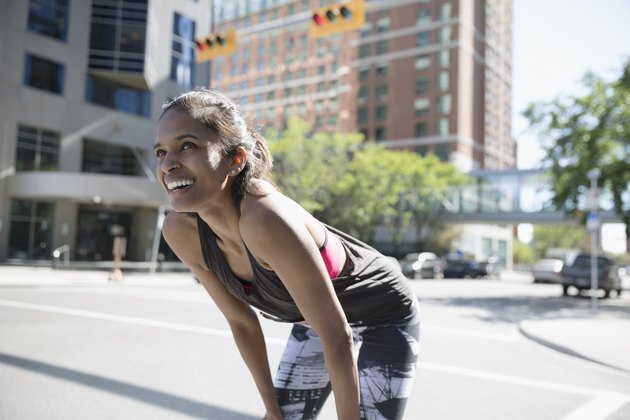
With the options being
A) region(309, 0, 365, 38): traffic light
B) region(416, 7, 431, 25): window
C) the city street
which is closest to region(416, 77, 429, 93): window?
region(416, 7, 431, 25): window

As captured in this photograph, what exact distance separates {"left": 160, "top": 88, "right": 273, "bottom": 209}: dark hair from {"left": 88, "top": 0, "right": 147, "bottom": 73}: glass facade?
3202 cm

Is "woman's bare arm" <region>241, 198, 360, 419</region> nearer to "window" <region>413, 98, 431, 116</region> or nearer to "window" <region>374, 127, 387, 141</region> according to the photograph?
"window" <region>413, 98, 431, 116</region>

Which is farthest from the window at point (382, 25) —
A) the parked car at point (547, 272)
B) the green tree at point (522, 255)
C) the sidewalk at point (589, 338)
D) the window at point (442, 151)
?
the sidewalk at point (589, 338)

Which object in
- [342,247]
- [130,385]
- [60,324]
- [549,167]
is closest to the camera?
[342,247]

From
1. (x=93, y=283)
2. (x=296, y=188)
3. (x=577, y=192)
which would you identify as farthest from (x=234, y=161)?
(x=296, y=188)

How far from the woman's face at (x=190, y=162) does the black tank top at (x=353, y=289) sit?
0.84 feet

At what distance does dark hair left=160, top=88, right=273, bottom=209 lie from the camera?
5.63ft

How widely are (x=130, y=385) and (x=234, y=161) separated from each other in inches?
150

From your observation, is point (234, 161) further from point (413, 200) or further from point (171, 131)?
point (413, 200)

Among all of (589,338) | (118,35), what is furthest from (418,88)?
(589,338)

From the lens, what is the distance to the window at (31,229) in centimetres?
2697

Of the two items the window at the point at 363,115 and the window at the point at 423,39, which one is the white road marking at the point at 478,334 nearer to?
the window at the point at 423,39

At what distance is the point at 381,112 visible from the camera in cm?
6588

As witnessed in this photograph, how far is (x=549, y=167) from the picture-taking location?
1845 cm
